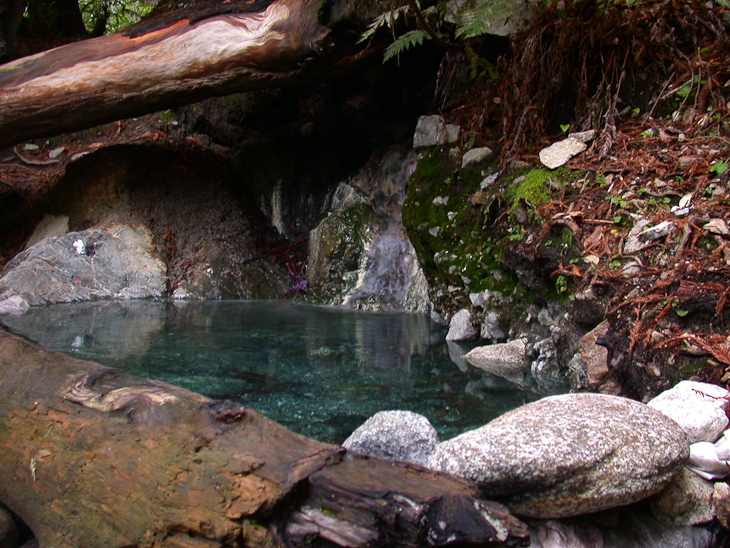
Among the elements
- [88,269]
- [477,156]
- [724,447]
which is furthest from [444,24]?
[88,269]

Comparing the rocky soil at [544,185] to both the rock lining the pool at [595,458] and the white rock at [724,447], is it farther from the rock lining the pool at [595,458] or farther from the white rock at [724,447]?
the rock lining the pool at [595,458]

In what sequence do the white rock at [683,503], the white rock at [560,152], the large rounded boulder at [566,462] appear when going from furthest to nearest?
the white rock at [560,152] < the white rock at [683,503] < the large rounded boulder at [566,462]

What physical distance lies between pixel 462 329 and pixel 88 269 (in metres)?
5.63

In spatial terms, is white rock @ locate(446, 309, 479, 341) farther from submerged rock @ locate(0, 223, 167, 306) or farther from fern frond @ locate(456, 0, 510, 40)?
submerged rock @ locate(0, 223, 167, 306)

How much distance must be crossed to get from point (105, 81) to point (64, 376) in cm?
486

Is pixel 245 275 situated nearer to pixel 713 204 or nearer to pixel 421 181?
pixel 421 181

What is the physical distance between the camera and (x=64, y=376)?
2111 mm

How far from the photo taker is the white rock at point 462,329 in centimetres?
446

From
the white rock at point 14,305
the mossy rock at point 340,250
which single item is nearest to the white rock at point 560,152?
the mossy rock at point 340,250

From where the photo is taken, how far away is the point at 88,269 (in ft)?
23.9

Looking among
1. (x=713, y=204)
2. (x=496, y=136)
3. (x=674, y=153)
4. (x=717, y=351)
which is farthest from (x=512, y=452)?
(x=496, y=136)

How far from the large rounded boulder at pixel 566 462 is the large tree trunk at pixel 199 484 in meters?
0.16

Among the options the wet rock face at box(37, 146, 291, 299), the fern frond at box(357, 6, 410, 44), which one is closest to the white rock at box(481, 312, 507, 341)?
the fern frond at box(357, 6, 410, 44)

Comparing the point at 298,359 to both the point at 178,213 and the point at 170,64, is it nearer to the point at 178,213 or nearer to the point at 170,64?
the point at 170,64
